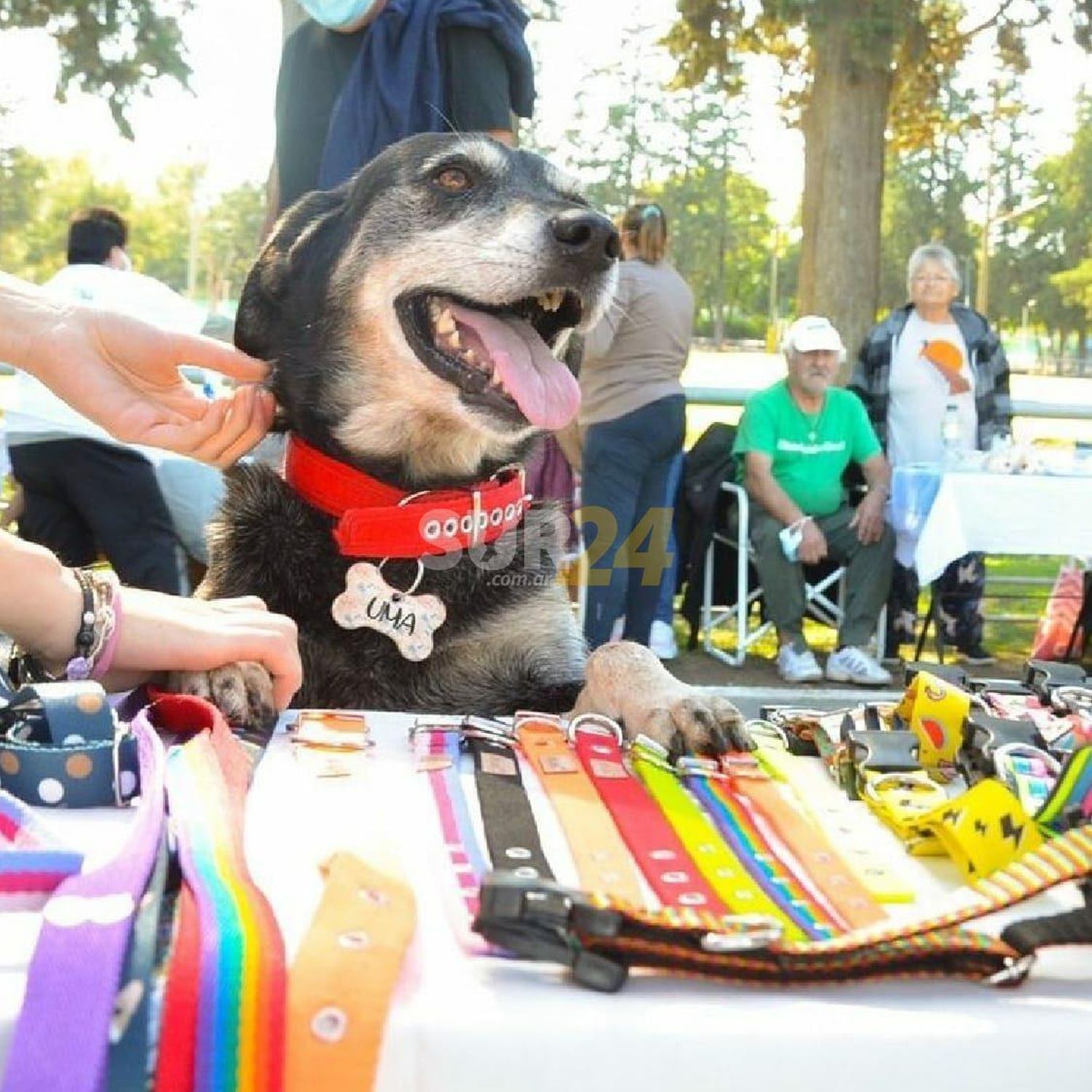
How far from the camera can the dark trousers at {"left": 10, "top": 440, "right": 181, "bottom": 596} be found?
575 cm

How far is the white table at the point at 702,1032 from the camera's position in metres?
0.81

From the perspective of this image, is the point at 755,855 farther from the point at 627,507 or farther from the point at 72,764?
the point at 627,507

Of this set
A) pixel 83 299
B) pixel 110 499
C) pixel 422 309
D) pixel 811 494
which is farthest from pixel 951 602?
pixel 422 309

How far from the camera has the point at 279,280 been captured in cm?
278

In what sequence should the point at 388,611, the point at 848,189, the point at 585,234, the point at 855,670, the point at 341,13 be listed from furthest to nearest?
1. the point at 848,189
2. the point at 855,670
3. the point at 341,13
4. the point at 585,234
5. the point at 388,611

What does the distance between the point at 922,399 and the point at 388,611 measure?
5953 millimetres

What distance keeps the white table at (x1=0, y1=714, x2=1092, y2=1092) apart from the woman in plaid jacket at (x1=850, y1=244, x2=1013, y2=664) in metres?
6.96

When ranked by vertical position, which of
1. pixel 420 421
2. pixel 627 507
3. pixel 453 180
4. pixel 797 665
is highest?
pixel 453 180

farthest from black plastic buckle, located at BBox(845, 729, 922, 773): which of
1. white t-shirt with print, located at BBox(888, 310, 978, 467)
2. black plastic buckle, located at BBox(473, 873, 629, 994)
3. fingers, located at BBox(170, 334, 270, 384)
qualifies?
white t-shirt with print, located at BBox(888, 310, 978, 467)

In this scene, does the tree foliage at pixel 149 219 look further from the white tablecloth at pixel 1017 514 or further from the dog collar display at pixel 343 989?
the dog collar display at pixel 343 989

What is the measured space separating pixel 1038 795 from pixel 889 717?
36 cm

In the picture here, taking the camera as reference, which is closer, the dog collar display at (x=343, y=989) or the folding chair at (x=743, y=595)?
the dog collar display at (x=343, y=989)

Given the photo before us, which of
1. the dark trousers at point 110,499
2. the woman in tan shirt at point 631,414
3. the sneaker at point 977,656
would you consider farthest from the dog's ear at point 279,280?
the sneaker at point 977,656

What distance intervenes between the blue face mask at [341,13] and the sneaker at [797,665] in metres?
4.44
